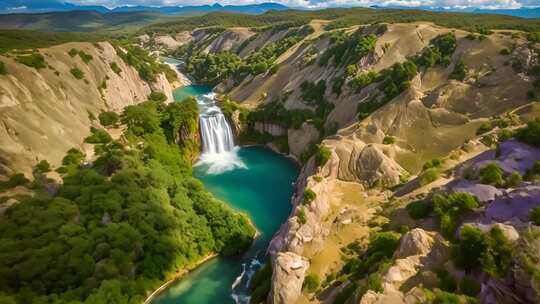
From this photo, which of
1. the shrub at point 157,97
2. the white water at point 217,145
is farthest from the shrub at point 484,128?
the shrub at point 157,97

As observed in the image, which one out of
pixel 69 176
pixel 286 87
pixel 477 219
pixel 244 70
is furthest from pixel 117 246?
pixel 244 70

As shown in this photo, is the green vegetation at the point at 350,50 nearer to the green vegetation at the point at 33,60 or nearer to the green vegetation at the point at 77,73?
the green vegetation at the point at 77,73

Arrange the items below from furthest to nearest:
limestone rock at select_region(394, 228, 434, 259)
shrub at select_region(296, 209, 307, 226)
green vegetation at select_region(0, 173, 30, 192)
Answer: green vegetation at select_region(0, 173, 30, 192), shrub at select_region(296, 209, 307, 226), limestone rock at select_region(394, 228, 434, 259)

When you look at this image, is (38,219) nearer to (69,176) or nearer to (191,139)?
(69,176)

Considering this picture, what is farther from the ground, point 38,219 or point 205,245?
point 38,219

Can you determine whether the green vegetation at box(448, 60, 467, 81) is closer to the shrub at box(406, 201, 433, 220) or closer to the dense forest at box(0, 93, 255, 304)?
the shrub at box(406, 201, 433, 220)

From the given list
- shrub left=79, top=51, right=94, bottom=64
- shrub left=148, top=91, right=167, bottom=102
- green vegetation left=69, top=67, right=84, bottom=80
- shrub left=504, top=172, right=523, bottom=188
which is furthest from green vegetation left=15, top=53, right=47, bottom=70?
shrub left=504, top=172, right=523, bottom=188
